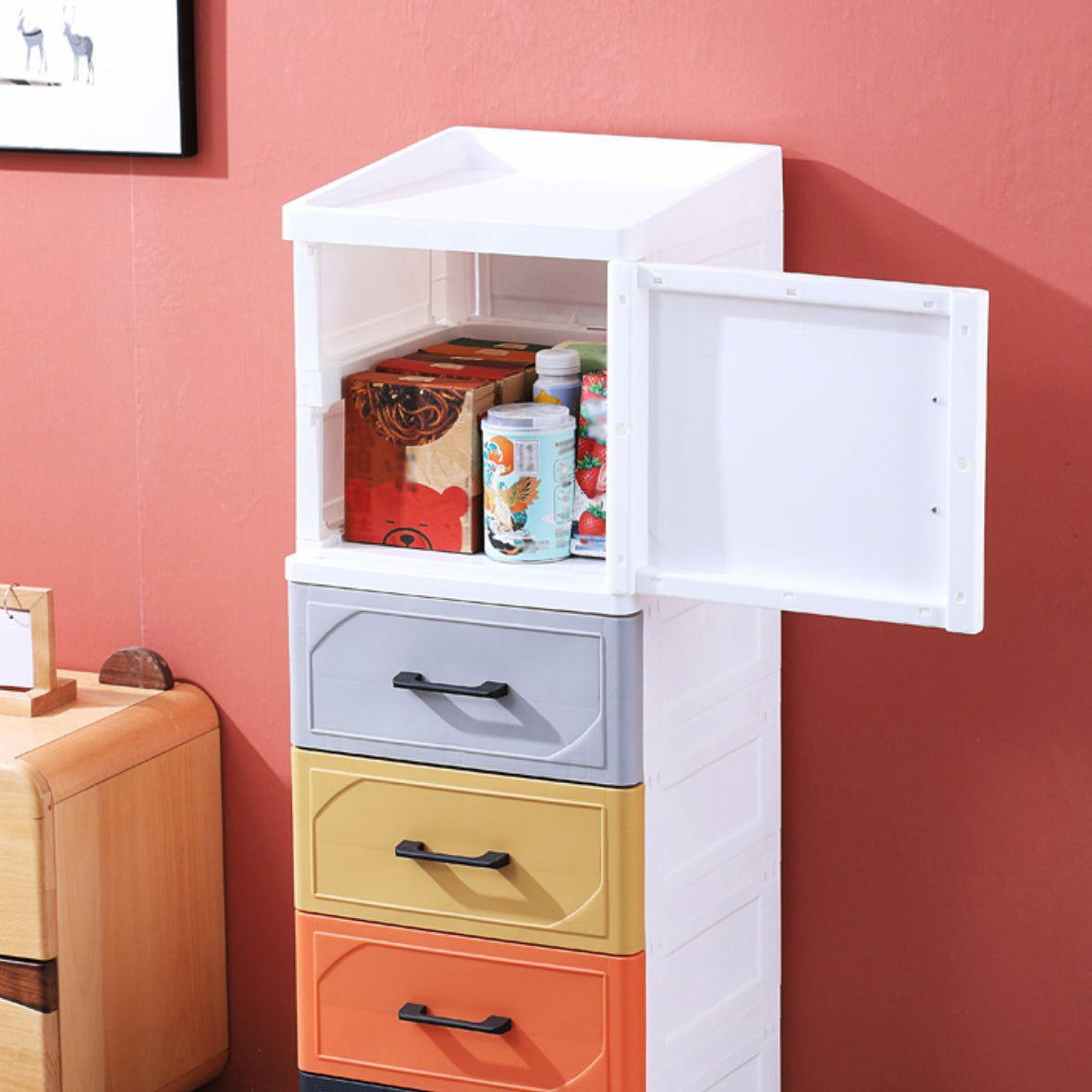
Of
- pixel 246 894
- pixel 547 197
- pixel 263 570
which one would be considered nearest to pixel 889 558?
pixel 547 197

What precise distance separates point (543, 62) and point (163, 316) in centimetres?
62

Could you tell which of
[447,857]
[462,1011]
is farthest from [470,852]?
[462,1011]

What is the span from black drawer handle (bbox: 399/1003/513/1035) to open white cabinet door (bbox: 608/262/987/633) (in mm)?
495

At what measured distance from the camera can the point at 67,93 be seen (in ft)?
7.84

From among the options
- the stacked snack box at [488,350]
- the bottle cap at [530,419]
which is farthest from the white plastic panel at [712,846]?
the stacked snack box at [488,350]

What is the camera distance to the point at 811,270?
2.13 m

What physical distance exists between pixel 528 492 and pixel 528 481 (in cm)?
1

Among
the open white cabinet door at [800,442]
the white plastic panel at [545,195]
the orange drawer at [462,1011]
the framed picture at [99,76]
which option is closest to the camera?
the open white cabinet door at [800,442]

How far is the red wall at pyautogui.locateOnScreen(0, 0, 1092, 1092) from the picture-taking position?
2.05m

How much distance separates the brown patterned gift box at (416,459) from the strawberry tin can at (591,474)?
0.11 metres

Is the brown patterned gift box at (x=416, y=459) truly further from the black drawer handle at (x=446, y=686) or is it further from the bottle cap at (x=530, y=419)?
the black drawer handle at (x=446, y=686)

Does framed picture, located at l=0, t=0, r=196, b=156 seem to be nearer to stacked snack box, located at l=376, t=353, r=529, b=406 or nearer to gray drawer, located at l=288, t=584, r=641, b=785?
stacked snack box, located at l=376, t=353, r=529, b=406

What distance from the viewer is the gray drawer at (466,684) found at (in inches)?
74.4

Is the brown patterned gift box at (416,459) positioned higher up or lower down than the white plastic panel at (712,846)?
higher up
